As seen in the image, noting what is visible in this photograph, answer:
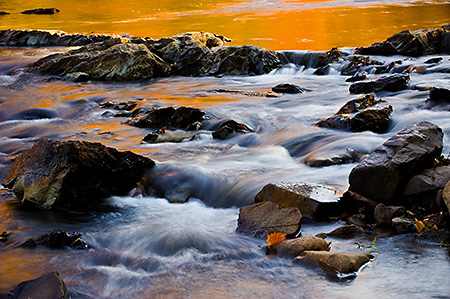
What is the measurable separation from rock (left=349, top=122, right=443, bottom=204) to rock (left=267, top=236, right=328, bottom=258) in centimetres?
89

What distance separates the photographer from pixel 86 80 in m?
13.1

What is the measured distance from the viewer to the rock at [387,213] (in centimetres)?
390

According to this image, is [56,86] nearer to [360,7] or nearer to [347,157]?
[347,157]

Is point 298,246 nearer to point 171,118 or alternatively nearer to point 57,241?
point 57,241

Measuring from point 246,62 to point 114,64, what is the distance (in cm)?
365

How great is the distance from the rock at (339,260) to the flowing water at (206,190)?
64 millimetres

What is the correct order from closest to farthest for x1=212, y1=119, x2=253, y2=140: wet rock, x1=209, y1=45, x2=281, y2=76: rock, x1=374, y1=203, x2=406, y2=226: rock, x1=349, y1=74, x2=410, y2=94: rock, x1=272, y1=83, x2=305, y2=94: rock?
x1=374, y1=203, x2=406, y2=226: rock, x1=212, y1=119, x2=253, y2=140: wet rock, x1=349, y1=74, x2=410, y2=94: rock, x1=272, y1=83, x2=305, y2=94: rock, x1=209, y1=45, x2=281, y2=76: rock

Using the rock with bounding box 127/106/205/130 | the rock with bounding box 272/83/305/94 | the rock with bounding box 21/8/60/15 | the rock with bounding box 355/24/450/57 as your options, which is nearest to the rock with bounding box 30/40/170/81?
the rock with bounding box 272/83/305/94

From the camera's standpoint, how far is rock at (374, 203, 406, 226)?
3.90 m

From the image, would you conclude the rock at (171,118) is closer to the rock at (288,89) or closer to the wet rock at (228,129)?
the wet rock at (228,129)

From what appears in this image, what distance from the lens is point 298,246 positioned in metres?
3.58

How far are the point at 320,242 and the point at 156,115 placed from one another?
5.40 m

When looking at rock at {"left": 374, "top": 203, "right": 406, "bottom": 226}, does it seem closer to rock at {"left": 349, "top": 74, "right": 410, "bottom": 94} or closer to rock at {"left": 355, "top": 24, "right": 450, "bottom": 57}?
rock at {"left": 349, "top": 74, "right": 410, "bottom": 94}

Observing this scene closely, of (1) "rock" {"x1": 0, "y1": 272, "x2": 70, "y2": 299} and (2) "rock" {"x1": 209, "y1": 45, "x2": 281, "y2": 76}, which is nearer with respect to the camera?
(1) "rock" {"x1": 0, "y1": 272, "x2": 70, "y2": 299}
